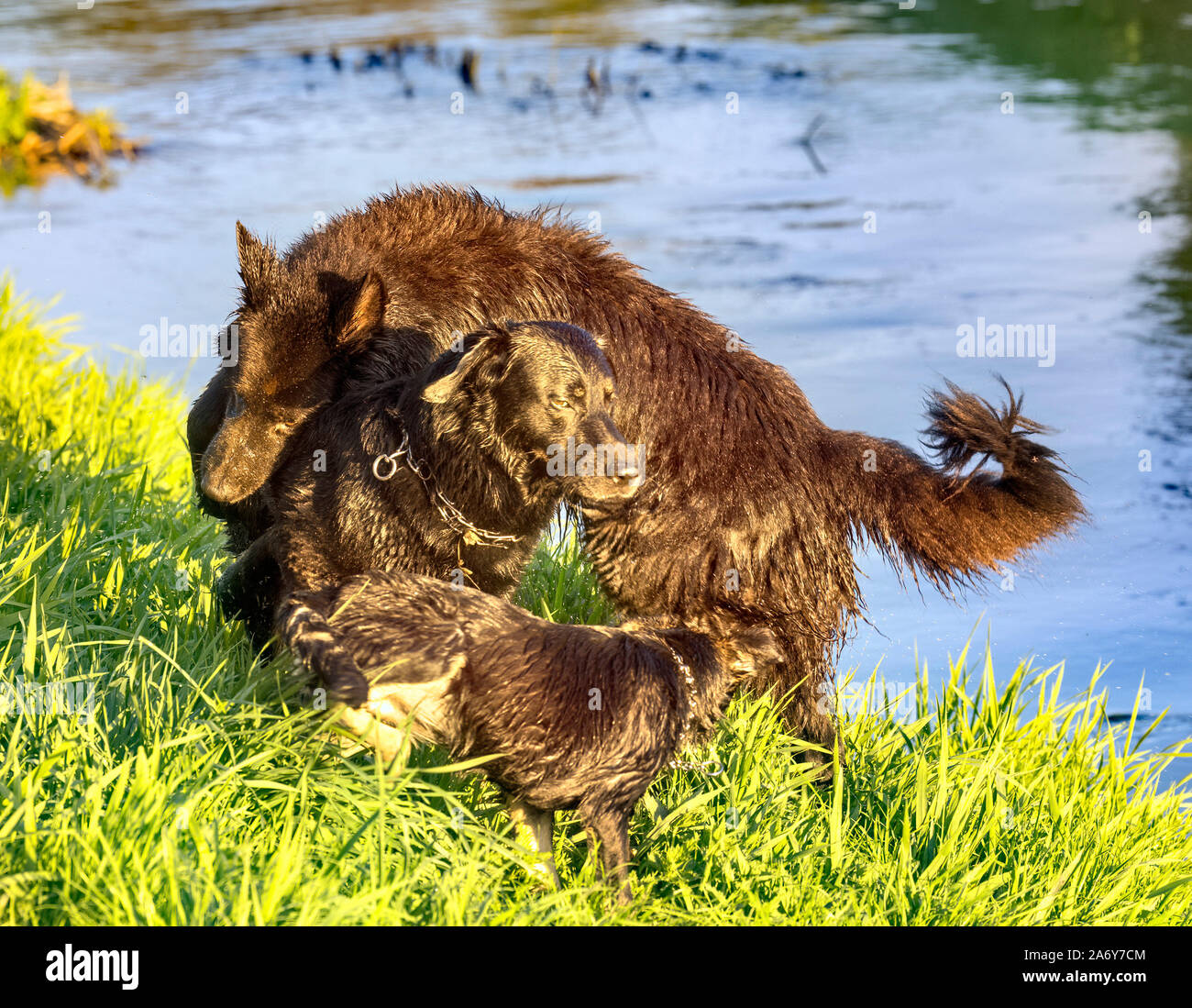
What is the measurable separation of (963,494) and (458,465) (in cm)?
165

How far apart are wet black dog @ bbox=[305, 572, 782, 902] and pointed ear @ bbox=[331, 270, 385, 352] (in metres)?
1.18

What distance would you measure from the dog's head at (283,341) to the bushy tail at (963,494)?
1.70 meters

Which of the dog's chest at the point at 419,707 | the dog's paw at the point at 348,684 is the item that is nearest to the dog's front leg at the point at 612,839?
the dog's chest at the point at 419,707

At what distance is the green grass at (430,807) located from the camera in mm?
3506

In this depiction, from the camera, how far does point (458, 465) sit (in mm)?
4641

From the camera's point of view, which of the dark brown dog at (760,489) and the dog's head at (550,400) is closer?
the dog's head at (550,400)

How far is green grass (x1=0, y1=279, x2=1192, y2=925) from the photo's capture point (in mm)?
3506

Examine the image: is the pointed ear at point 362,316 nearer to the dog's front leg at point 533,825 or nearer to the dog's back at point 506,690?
the dog's back at point 506,690

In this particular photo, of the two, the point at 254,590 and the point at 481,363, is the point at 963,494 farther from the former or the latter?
the point at 254,590

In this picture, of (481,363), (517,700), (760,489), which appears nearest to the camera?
(517,700)

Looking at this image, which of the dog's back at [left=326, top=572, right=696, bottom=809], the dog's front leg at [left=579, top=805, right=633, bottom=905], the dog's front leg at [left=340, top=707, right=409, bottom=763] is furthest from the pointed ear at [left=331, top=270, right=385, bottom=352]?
the dog's front leg at [left=579, top=805, right=633, bottom=905]

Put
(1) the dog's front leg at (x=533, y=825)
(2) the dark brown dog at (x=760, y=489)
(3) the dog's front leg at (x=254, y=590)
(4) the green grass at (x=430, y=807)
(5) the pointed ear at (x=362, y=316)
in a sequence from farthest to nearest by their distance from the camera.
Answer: (3) the dog's front leg at (x=254, y=590) → (5) the pointed ear at (x=362, y=316) → (2) the dark brown dog at (x=760, y=489) → (1) the dog's front leg at (x=533, y=825) → (4) the green grass at (x=430, y=807)

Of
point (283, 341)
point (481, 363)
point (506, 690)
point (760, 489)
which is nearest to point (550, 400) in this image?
point (481, 363)

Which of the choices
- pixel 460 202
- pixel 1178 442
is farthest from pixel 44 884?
pixel 1178 442
